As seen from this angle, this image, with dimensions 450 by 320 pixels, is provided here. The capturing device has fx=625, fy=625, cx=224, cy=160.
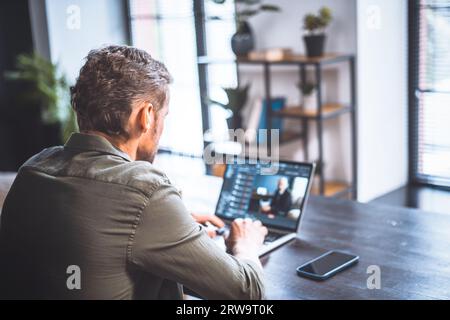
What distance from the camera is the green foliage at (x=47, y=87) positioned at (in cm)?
523

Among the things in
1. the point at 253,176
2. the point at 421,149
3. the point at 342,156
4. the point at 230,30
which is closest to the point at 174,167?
the point at 230,30

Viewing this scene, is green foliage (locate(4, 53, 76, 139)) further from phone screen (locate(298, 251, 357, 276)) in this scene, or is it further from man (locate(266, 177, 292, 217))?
phone screen (locate(298, 251, 357, 276))

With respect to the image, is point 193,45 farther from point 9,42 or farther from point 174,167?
point 9,42

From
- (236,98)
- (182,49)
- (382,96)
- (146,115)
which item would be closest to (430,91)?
(382,96)

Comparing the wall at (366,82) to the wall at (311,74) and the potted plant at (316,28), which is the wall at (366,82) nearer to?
the wall at (311,74)

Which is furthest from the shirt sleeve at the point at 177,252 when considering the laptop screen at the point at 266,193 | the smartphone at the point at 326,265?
the laptop screen at the point at 266,193

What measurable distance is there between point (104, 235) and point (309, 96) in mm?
3144

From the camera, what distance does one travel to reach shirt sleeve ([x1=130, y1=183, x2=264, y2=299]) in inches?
52.8

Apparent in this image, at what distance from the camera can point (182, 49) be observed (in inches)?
228

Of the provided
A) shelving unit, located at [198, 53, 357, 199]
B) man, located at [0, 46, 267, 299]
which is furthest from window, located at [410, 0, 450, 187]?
man, located at [0, 46, 267, 299]

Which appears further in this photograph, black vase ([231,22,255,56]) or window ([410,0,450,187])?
black vase ([231,22,255,56])

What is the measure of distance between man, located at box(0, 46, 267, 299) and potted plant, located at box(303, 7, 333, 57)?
→ 2889 mm

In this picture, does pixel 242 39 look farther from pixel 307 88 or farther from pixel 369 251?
pixel 369 251
